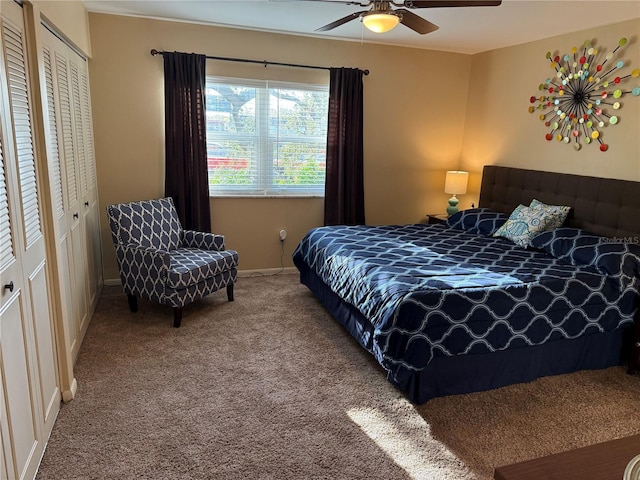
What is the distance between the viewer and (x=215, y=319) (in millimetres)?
3533

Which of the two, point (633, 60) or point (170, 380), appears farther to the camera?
point (633, 60)

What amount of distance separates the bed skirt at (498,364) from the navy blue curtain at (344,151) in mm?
1768

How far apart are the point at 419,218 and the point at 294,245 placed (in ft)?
5.05

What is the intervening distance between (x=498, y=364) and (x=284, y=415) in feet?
4.20

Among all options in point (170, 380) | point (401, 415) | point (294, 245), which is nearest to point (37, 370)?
point (170, 380)

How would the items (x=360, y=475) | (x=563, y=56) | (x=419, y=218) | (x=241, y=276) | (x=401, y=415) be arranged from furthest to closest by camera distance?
(x=419, y=218)
(x=241, y=276)
(x=563, y=56)
(x=401, y=415)
(x=360, y=475)

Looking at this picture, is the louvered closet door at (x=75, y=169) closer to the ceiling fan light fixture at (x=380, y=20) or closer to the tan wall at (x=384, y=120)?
the tan wall at (x=384, y=120)

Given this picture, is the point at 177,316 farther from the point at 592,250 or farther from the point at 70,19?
the point at 592,250

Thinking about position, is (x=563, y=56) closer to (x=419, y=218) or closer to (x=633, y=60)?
(x=633, y=60)

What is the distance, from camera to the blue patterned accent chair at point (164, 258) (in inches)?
130

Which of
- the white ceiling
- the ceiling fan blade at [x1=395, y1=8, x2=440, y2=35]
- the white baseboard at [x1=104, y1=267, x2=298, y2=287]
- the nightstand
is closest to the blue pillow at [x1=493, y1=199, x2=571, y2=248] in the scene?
the nightstand

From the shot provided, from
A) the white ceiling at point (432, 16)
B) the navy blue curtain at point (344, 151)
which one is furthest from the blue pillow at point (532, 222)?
the navy blue curtain at point (344, 151)

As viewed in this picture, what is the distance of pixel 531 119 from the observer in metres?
4.21

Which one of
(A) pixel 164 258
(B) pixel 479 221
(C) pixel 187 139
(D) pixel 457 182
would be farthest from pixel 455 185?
(A) pixel 164 258
